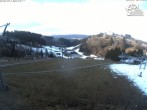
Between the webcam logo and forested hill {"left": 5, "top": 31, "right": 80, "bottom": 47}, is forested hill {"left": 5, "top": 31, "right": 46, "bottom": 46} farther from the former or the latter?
the webcam logo

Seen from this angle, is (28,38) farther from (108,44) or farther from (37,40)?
(108,44)

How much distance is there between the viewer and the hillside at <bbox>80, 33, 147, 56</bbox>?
63344 mm

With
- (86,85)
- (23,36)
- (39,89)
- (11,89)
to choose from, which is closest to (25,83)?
(39,89)

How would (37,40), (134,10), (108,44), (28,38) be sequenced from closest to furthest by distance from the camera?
(134,10), (28,38), (37,40), (108,44)

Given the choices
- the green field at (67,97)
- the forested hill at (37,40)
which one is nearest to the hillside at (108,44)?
the forested hill at (37,40)

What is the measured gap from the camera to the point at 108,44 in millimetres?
65000

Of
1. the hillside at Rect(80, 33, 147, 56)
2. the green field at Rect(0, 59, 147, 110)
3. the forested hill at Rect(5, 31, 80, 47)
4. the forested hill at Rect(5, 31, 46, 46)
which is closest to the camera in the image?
the green field at Rect(0, 59, 147, 110)

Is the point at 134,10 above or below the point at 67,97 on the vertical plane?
above

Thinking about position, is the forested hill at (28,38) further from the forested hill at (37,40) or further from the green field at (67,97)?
the green field at (67,97)

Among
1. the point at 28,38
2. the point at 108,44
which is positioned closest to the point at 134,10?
the point at 28,38

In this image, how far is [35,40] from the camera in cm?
5575

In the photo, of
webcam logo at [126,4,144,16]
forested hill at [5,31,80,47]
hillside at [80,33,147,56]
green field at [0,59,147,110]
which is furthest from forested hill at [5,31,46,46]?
webcam logo at [126,4,144,16]

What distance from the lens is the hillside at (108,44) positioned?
63344mm

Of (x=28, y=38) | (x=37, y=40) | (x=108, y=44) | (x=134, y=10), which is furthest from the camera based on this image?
(x=108, y=44)
